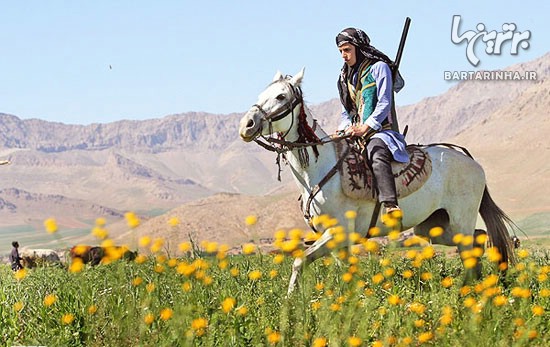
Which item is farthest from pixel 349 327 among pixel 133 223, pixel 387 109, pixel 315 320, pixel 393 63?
pixel 393 63

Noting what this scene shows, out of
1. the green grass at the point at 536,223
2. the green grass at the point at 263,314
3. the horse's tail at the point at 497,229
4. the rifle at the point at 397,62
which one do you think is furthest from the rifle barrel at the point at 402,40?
the green grass at the point at 536,223

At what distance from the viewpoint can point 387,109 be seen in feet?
25.5

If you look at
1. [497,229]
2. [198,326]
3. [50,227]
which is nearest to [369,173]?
[497,229]

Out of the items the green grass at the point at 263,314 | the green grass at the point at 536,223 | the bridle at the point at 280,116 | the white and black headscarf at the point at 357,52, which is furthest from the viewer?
the green grass at the point at 536,223

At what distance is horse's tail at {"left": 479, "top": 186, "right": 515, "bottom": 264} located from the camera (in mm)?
8716

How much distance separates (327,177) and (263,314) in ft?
7.88

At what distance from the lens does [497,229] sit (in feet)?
28.9

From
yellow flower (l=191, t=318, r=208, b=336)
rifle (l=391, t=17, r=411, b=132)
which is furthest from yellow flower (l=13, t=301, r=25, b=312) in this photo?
rifle (l=391, t=17, r=411, b=132)

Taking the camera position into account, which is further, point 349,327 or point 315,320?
point 315,320

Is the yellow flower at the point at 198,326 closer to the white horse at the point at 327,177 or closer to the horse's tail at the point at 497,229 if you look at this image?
the white horse at the point at 327,177

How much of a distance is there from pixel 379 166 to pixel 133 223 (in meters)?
3.74

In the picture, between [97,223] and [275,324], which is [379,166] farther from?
[97,223]

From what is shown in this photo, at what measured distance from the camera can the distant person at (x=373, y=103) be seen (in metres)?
7.67

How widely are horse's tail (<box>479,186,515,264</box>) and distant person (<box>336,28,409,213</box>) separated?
1605 mm
